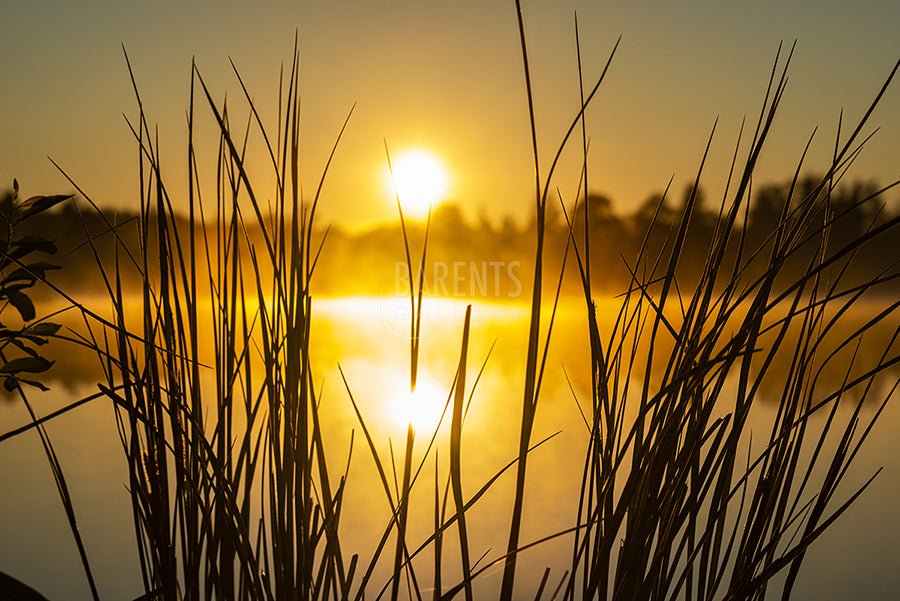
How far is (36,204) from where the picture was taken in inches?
26.0

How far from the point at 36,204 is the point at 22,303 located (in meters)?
0.10

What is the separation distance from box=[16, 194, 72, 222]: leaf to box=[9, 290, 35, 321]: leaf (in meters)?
0.07

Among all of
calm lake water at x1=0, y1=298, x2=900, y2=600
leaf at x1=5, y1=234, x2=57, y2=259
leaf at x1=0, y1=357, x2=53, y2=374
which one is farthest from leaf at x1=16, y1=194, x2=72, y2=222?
calm lake water at x1=0, y1=298, x2=900, y2=600

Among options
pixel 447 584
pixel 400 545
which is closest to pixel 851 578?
pixel 447 584

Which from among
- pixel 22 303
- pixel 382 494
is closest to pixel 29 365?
pixel 22 303

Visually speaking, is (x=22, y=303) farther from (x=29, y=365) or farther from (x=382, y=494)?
(x=382, y=494)

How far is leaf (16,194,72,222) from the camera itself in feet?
2.10

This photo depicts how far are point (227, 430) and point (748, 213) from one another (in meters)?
0.34

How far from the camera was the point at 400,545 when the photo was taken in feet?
1.13

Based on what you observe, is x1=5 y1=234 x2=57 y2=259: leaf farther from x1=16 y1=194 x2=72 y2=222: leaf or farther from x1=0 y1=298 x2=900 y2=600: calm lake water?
x1=0 y1=298 x2=900 y2=600: calm lake water

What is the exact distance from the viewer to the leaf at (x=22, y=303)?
2.11 feet

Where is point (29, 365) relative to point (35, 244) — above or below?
below

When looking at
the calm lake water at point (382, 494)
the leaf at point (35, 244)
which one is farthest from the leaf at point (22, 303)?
the calm lake water at point (382, 494)

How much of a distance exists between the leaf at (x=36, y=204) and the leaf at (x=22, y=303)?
0.24 feet
